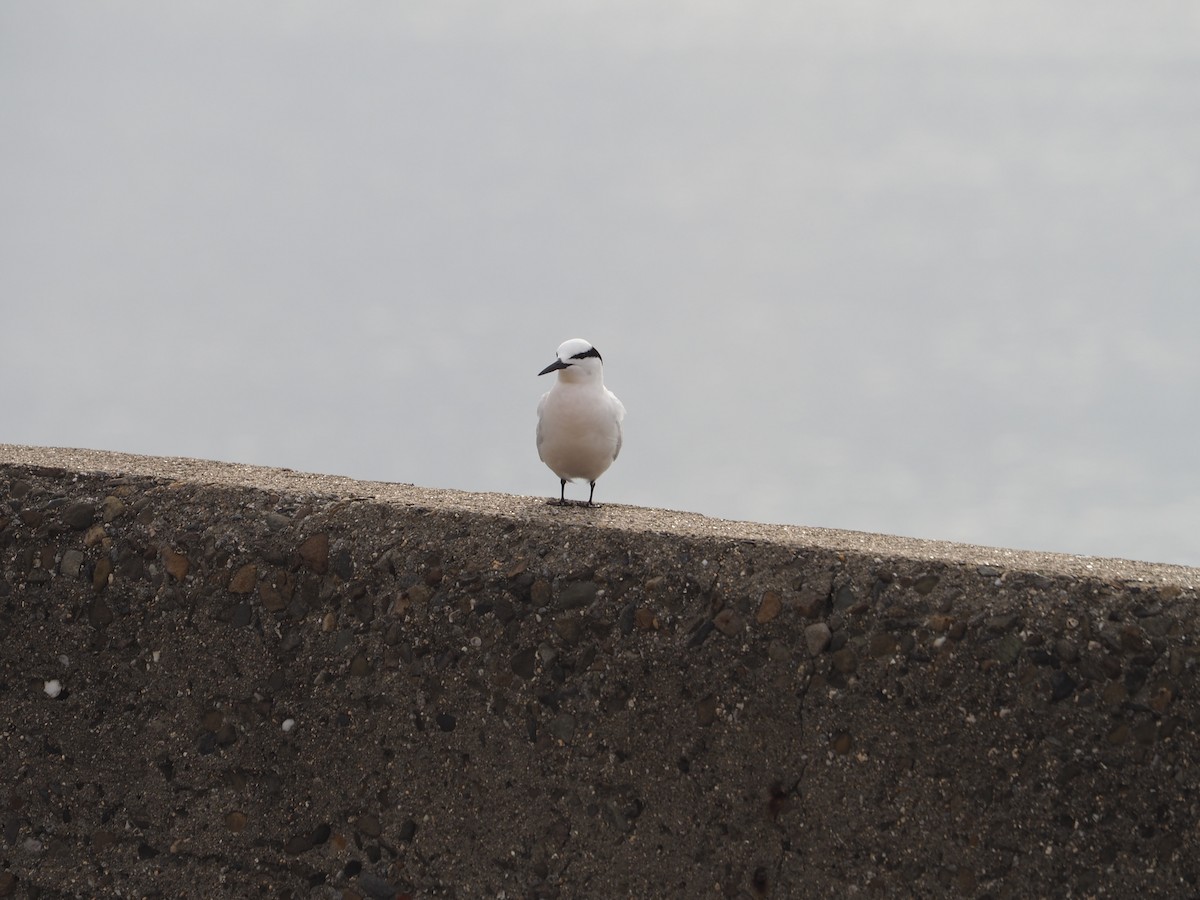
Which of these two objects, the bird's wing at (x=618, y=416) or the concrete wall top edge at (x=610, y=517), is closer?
the concrete wall top edge at (x=610, y=517)

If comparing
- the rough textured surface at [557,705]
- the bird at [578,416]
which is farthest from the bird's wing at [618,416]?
the rough textured surface at [557,705]

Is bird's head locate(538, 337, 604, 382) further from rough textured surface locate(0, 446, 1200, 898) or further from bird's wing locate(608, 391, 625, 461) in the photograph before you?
rough textured surface locate(0, 446, 1200, 898)

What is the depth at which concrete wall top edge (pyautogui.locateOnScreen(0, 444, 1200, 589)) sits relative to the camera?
4.37 metres

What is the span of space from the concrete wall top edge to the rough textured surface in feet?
0.13

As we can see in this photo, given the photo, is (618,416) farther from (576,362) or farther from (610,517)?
(610,517)

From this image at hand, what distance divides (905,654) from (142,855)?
121 inches

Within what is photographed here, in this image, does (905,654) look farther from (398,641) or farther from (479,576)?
(398,641)

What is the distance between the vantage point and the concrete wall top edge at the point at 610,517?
14.3ft

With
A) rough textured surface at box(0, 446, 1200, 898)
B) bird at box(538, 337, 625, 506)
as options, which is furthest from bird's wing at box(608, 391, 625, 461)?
rough textured surface at box(0, 446, 1200, 898)

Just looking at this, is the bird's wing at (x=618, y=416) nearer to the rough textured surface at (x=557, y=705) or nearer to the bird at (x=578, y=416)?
the bird at (x=578, y=416)

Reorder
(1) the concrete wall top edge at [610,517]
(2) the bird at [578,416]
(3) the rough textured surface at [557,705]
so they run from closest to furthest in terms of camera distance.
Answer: (3) the rough textured surface at [557,705], (1) the concrete wall top edge at [610,517], (2) the bird at [578,416]

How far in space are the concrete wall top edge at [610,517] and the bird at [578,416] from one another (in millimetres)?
261

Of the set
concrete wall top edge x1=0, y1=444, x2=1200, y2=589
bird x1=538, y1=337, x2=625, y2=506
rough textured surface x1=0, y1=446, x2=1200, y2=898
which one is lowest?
rough textured surface x1=0, y1=446, x2=1200, y2=898

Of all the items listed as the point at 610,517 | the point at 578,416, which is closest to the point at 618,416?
the point at 578,416
